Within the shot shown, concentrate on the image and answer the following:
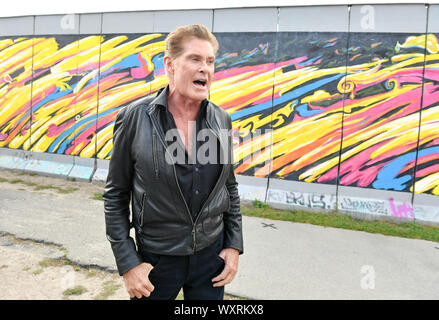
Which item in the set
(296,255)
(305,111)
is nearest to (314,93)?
Answer: (305,111)

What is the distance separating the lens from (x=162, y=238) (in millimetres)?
1679

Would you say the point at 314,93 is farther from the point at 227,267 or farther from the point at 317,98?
the point at 227,267

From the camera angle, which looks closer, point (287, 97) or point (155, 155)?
point (155, 155)

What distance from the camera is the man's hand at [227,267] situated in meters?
1.85

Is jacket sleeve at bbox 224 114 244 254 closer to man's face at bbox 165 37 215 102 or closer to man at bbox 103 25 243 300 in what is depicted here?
man at bbox 103 25 243 300

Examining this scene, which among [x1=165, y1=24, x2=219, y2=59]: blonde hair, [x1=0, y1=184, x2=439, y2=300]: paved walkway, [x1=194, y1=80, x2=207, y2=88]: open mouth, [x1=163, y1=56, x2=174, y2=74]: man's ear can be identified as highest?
[x1=165, y1=24, x2=219, y2=59]: blonde hair

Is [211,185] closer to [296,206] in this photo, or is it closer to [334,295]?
[334,295]

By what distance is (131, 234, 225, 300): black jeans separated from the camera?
1715 mm

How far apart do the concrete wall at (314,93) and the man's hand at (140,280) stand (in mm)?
5284

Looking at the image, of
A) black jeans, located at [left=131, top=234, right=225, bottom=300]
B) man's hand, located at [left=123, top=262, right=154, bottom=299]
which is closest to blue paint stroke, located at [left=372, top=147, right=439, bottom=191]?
black jeans, located at [left=131, top=234, right=225, bottom=300]

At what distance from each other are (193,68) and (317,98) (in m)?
5.43

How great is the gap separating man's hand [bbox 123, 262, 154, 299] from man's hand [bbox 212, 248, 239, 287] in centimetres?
38

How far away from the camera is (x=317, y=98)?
21.7 feet

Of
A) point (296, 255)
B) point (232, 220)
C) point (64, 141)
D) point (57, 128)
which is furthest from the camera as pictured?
point (57, 128)
